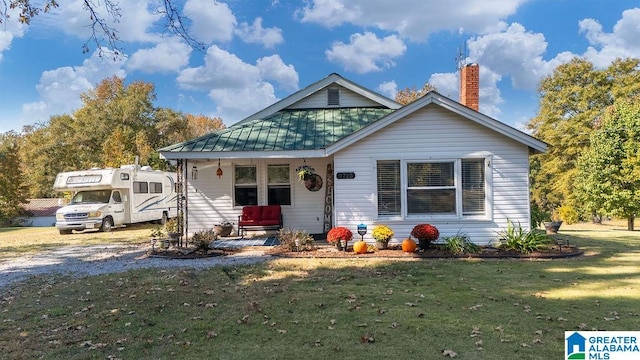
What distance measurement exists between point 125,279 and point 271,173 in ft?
21.0

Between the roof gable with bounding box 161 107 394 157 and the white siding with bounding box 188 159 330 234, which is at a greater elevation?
the roof gable with bounding box 161 107 394 157

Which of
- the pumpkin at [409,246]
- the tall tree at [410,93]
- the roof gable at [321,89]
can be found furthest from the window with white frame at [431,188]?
the tall tree at [410,93]

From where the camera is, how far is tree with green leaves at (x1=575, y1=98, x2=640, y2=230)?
66.3 ft

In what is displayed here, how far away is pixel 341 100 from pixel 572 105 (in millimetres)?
26304

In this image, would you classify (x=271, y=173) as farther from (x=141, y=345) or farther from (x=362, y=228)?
(x=141, y=345)

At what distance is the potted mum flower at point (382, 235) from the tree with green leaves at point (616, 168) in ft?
57.0

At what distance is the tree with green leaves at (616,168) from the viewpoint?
20.2 m

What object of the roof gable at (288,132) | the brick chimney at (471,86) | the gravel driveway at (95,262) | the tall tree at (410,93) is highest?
the tall tree at (410,93)

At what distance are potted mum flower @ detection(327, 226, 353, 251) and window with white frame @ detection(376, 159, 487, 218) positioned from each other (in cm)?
112

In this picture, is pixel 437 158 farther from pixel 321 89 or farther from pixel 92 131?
pixel 92 131

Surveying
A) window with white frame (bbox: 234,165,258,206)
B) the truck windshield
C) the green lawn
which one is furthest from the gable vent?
the truck windshield

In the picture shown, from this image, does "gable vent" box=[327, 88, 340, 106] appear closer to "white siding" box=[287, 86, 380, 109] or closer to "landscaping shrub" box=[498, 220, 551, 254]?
"white siding" box=[287, 86, 380, 109]

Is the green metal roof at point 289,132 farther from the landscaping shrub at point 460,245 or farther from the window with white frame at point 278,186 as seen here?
the landscaping shrub at point 460,245

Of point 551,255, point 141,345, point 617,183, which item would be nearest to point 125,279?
point 141,345
